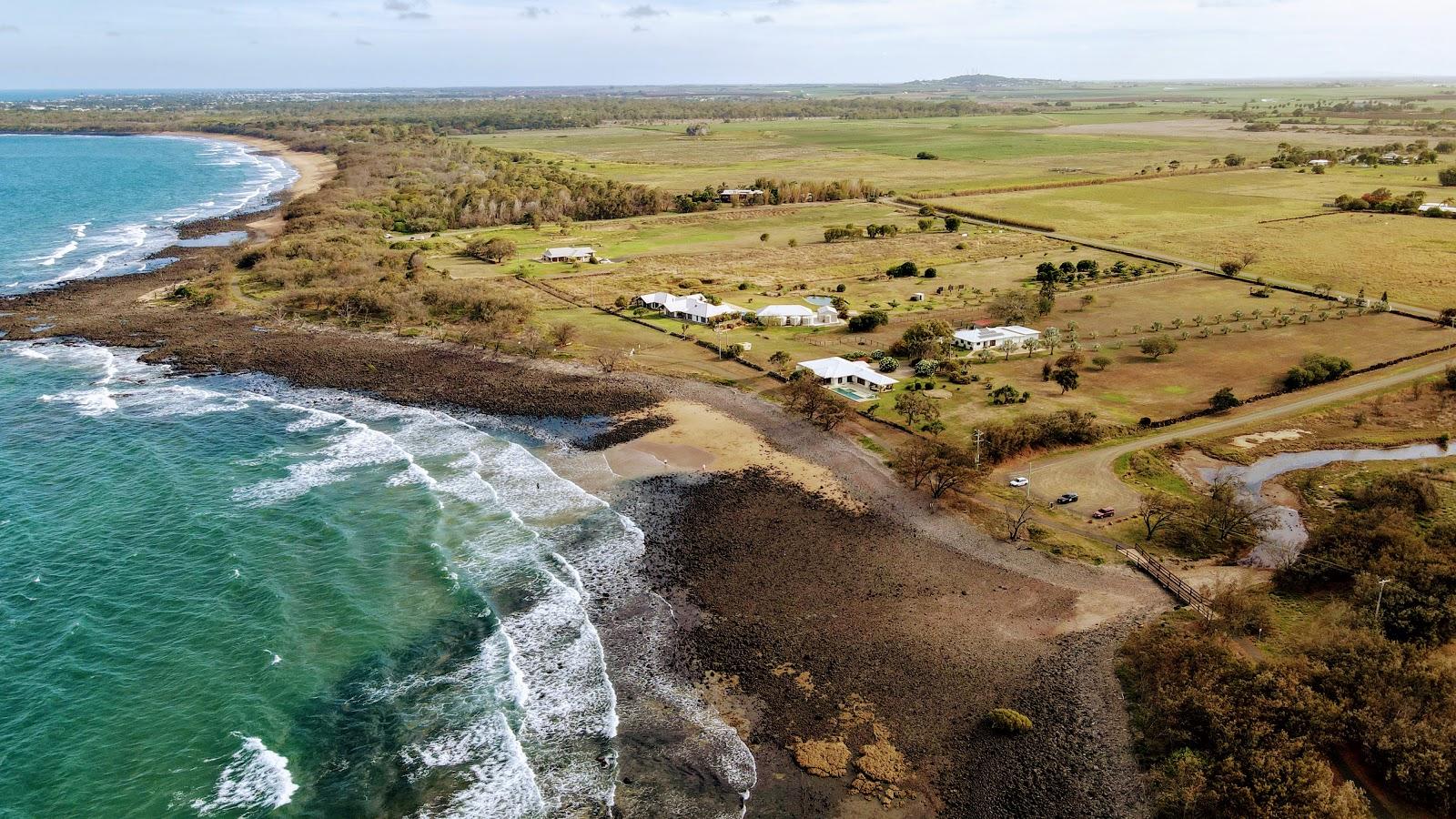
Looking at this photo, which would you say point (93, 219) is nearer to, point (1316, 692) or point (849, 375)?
point (849, 375)

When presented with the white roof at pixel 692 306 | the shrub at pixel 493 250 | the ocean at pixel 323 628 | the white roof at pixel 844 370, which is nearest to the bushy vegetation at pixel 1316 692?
the ocean at pixel 323 628

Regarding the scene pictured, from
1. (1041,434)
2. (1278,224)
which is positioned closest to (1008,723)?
(1041,434)

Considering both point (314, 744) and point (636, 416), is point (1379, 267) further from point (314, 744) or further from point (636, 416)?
point (314, 744)

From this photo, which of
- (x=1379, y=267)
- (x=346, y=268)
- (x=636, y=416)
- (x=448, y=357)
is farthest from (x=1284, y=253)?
(x=346, y=268)

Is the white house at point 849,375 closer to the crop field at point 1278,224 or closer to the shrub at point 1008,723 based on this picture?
the shrub at point 1008,723

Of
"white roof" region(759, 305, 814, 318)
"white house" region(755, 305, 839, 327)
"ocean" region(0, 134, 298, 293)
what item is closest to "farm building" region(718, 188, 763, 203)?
"white roof" region(759, 305, 814, 318)

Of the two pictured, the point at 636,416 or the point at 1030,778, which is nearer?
the point at 1030,778
